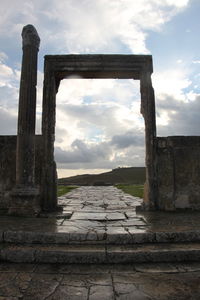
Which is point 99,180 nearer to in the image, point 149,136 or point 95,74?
point 95,74

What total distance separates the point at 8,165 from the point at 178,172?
4.46 m

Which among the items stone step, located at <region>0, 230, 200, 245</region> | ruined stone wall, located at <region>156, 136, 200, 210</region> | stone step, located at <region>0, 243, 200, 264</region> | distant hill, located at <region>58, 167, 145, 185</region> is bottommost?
distant hill, located at <region>58, 167, 145, 185</region>

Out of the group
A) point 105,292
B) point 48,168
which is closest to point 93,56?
point 48,168

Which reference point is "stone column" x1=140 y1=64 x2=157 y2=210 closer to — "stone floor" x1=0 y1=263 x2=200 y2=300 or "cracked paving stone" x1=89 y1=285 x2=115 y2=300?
"stone floor" x1=0 y1=263 x2=200 y2=300

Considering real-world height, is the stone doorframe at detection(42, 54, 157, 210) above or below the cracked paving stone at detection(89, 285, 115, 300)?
above

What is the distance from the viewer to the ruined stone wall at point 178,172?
249 inches

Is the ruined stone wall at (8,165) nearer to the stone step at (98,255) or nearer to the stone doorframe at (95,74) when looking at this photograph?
the stone doorframe at (95,74)

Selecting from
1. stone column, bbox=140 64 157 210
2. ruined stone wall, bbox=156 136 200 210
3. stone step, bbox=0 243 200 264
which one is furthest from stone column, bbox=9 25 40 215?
ruined stone wall, bbox=156 136 200 210

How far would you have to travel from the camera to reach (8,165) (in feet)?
21.2

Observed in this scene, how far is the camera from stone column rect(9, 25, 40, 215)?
5.59 metres

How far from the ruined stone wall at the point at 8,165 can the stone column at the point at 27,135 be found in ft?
1.30

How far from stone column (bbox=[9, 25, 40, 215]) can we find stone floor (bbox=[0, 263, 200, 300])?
95.9 inches

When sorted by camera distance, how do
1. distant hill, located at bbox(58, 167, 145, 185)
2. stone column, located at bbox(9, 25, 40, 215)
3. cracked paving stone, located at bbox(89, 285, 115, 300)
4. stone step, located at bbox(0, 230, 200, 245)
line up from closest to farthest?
cracked paving stone, located at bbox(89, 285, 115, 300) → stone step, located at bbox(0, 230, 200, 245) → stone column, located at bbox(9, 25, 40, 215) → distant hill, located at bbox(58, 167, 145, 185)

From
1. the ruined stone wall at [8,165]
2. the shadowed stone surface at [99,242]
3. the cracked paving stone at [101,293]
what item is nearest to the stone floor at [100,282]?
the cracked paving stone at [101,293]
